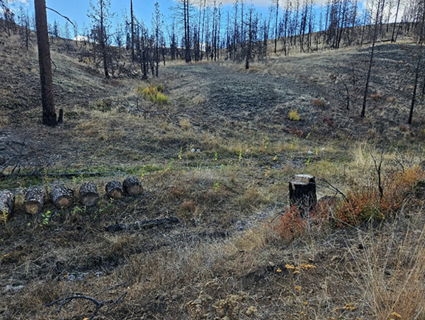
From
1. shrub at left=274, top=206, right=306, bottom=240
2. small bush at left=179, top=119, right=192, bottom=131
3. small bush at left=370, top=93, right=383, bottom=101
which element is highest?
small bush at left=370, top=93, right=383, bottom=101

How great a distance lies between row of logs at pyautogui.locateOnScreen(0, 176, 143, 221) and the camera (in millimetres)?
4566

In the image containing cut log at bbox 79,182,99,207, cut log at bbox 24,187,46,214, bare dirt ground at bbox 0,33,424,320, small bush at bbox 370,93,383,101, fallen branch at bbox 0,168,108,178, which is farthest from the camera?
small bush at bbox 370,93,383,101

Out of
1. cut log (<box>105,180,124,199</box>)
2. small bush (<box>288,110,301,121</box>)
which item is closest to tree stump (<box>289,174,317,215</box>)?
cut log (<box>105,180,124,199</box>)

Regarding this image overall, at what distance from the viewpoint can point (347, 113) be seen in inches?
742

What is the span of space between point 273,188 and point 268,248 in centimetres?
347

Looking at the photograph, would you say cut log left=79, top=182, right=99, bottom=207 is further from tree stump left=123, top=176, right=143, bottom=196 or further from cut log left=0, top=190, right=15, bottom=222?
cut log left=0, top=190, right=15, bottom=222

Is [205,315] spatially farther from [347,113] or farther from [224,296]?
[347,113]

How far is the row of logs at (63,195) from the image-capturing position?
4566mm

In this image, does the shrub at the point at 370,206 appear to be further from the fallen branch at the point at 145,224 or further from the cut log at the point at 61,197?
the cut log at the point at 61,197

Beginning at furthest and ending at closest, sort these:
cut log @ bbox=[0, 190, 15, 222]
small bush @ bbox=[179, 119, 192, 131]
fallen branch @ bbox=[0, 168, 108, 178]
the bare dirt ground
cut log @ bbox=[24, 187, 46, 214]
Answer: small bush @ bbox=[179, 119, 192, 131] < fallen branch @ bbox=[0, 168, 108, 178] < cut log @ bbox=[24, 187, 46, 214] < cut log @ bbox=[0, 190, 15, 222] < the bare dirt ground

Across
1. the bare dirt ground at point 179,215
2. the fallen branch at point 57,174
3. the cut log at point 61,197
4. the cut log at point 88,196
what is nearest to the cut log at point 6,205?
the bare dirt ground at point 179,215

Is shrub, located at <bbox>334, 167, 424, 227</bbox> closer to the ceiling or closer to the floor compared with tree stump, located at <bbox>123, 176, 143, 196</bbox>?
closer to the ceiling

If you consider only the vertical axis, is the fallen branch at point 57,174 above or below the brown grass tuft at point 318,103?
below

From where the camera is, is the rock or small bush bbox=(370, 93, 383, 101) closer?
the rock
